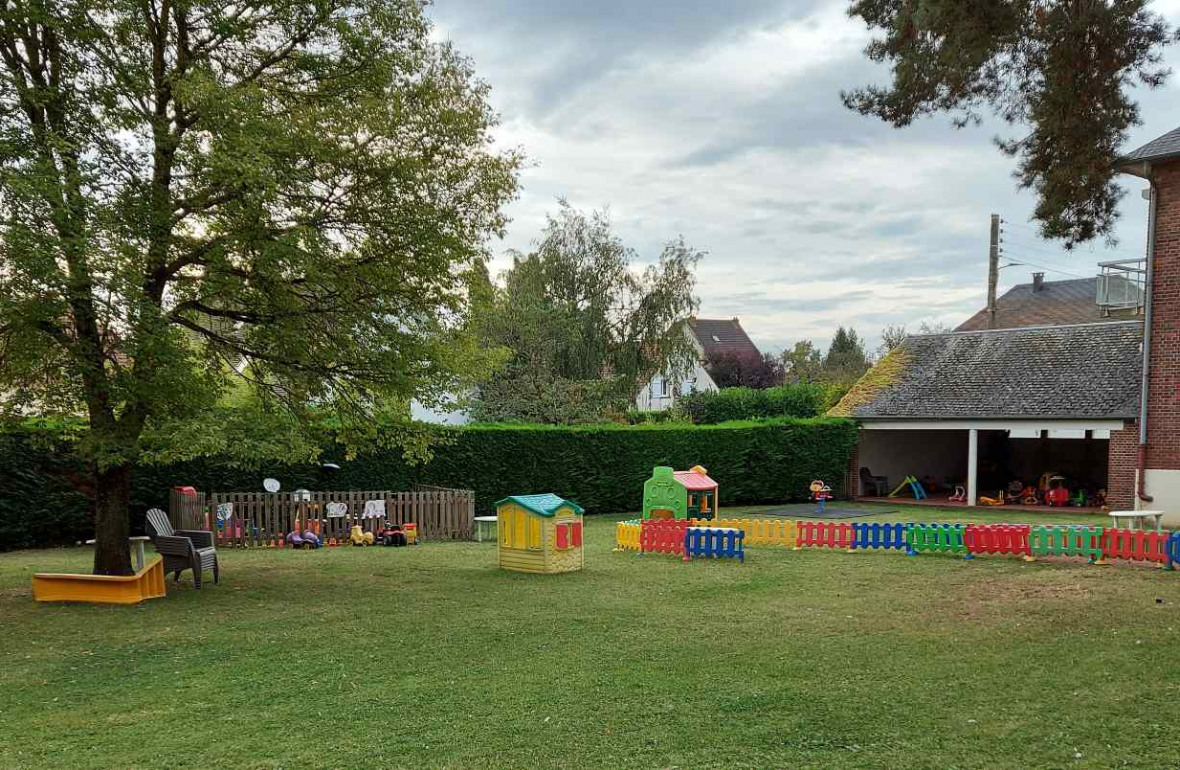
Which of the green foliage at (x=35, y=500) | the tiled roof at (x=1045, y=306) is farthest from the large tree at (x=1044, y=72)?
the tiled roof at (x=1045, y=306)

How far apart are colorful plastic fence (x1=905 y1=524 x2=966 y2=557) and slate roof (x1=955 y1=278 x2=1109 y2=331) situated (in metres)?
36.4

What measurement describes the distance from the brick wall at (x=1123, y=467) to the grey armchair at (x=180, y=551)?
2130 cm

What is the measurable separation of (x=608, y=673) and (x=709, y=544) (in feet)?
25.9

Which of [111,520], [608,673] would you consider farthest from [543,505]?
[608,673]

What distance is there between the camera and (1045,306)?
50938 millimetres

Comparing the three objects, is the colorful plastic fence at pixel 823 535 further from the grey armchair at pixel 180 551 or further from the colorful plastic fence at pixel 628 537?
the grey armchair at pixel 180 551

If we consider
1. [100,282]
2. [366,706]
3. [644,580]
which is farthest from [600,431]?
[366,706]

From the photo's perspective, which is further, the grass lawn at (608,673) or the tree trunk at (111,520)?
the tree trunk at (111,520)

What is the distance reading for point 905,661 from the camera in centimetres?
792

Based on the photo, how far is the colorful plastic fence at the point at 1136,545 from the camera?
45.0 feet

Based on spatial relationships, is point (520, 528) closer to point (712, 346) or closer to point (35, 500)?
point (35, 500)

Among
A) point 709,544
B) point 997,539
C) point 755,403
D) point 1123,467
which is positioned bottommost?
point 709,544

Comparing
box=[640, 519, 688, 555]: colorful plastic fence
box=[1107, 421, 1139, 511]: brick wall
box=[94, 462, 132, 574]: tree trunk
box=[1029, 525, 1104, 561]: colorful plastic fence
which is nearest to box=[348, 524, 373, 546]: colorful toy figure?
box=[640, 519, 688, 555]: colorful plastic fence

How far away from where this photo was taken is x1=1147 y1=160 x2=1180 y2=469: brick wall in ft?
60.3
